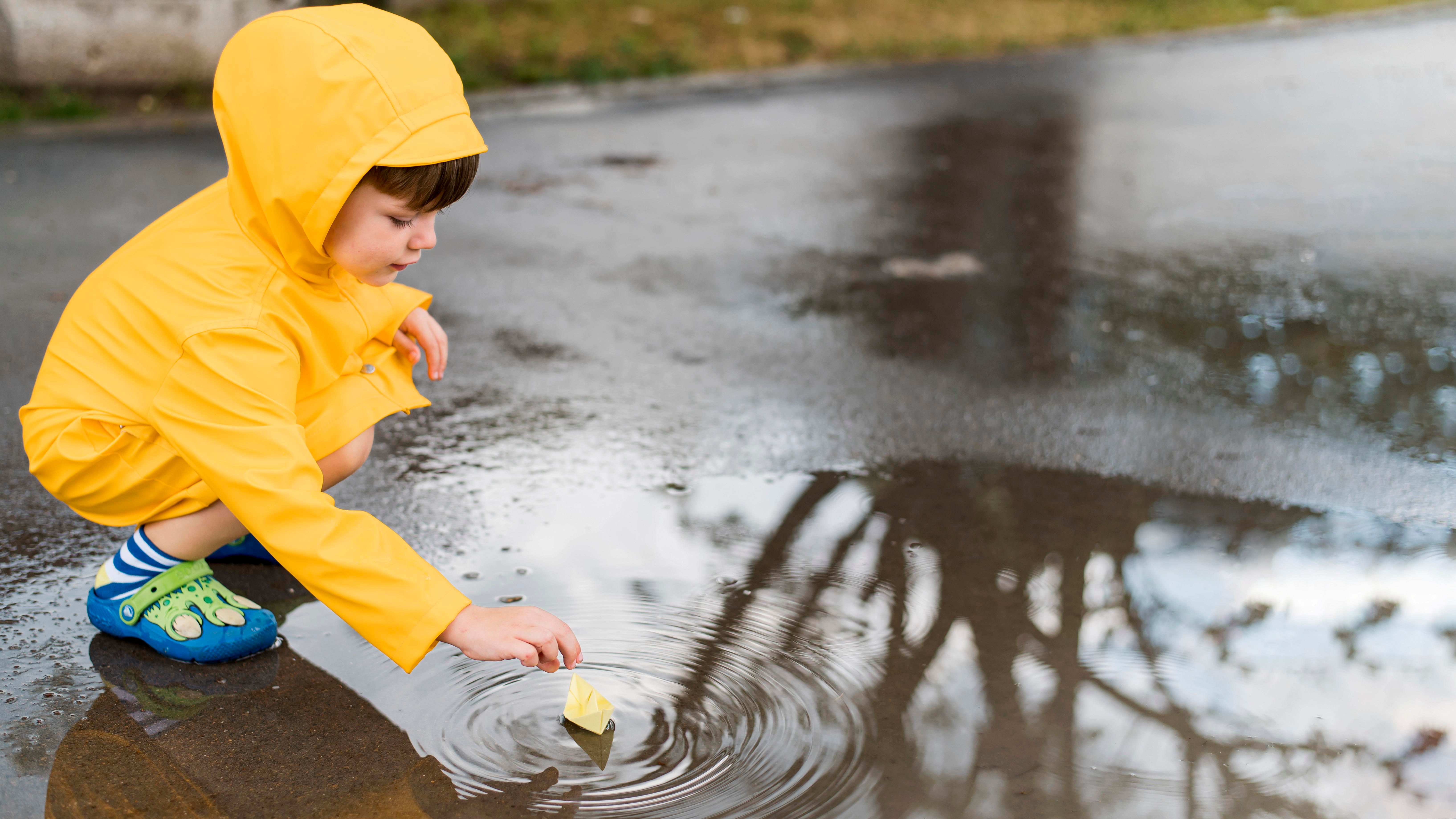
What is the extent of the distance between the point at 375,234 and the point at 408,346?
0.64 m

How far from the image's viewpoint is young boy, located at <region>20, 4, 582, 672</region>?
1.92 meters

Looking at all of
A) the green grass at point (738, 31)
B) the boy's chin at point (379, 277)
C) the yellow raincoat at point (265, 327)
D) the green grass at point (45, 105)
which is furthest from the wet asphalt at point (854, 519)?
the green grass at point (738, 31)

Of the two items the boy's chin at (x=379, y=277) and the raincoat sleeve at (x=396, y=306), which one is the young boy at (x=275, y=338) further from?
the raincoat sleeve at (x=396, y=306)

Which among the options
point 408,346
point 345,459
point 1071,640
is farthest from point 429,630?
point 1071,640

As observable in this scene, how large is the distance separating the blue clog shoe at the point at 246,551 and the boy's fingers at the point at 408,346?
21.3 inches

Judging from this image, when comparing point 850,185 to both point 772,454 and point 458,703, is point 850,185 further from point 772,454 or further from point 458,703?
point 458,703

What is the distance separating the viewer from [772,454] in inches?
133

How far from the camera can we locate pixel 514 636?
1.92 meters

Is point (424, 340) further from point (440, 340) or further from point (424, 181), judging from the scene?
point (424, 181)

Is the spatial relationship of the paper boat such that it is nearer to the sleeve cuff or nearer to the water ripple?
the water ripple

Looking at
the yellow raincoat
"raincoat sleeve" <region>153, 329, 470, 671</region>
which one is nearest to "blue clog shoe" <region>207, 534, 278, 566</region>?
the yellow raincoat

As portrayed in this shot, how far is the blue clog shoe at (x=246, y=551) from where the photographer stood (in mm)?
2727

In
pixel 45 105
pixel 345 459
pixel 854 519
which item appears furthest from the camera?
pixel 45 105

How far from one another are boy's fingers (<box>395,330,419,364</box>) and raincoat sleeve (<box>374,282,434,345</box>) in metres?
0.01
